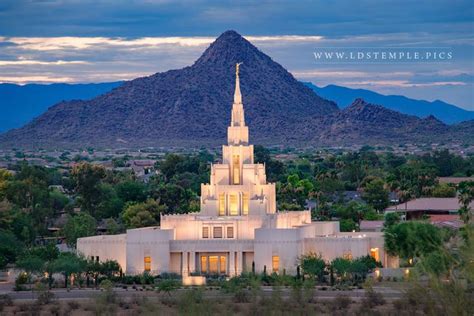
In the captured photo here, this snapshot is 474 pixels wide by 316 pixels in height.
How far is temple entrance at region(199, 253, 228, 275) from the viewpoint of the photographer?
274 ft

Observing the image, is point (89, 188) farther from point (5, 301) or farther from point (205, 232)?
point (5, 301)

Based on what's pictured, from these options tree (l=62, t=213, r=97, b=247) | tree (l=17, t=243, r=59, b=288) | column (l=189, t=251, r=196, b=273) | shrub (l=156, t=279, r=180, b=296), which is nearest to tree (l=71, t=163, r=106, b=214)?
tree (l=62, t=213, r=97, b=247)

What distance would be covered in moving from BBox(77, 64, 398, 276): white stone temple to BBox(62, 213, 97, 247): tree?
10593 mm

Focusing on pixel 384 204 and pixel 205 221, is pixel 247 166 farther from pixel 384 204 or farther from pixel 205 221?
pixel 384 204

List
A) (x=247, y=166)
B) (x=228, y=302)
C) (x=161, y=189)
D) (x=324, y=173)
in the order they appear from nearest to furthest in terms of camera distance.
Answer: (x=228, y=302)
(x=247, y=166)
(x=161, y=189)
(x=324, y=173)

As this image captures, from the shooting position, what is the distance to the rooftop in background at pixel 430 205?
11094 cm

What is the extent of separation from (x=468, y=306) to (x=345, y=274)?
105 ft

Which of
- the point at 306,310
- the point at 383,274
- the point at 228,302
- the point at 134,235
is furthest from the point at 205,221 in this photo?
the point at 306,310

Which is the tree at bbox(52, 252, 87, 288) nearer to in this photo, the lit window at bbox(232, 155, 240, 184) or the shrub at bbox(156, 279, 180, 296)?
the shrub at bbox(156, 279, 180, 296)

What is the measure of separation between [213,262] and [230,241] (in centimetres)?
163

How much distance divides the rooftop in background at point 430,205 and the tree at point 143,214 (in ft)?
62.6

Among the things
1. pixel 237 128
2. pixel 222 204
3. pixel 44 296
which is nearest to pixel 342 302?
pixel 44 296

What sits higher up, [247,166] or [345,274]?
[247,166]

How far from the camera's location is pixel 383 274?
80.0 metres
